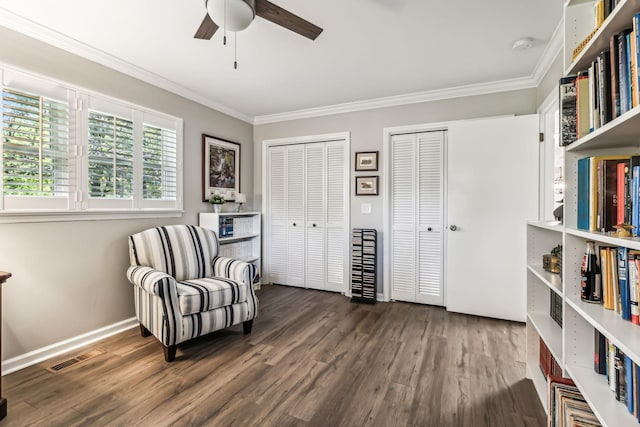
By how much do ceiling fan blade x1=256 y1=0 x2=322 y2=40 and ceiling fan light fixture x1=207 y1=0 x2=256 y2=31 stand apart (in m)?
0.06

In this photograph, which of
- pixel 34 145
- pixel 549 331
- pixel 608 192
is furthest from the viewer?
pixel 34 145

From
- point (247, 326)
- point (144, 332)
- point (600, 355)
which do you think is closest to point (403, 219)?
point (247, 326)

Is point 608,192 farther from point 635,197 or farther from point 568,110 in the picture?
point 568,110

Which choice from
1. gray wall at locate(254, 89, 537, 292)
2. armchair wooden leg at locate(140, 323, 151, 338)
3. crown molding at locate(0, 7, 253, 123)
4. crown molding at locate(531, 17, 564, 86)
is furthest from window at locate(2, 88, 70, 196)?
crown molding at locate(531, 17, 564, 86)

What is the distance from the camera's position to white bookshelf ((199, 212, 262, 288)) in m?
3.73

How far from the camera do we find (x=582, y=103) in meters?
Result: 1.33

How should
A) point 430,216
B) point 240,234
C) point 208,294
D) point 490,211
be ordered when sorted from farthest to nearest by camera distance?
point 240,234
point 430,216
point 490,211
point 208,294

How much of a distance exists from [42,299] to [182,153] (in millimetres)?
1841

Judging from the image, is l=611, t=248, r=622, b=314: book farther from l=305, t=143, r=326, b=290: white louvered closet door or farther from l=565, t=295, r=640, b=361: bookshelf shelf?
l=305, t=143, r=326, b=290: white louvered closet door

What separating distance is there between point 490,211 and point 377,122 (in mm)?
1692

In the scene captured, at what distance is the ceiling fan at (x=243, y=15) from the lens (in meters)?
1.65

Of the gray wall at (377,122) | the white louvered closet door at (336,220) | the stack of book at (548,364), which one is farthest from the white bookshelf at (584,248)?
the white louvered closet door at (336,220)

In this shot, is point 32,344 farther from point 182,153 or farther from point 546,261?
point 546,261

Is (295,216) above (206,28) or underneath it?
underneath
